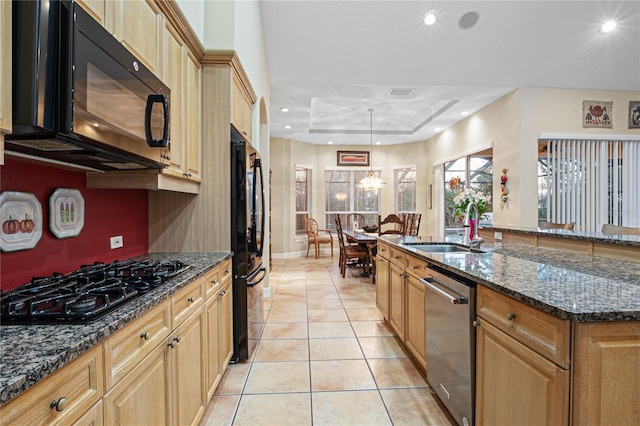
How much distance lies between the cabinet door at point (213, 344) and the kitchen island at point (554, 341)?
53.9 inches

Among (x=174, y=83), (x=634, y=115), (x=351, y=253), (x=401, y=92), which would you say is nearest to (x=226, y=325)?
(x=174, y=83)

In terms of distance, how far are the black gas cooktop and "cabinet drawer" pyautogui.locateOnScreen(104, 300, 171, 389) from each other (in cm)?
9

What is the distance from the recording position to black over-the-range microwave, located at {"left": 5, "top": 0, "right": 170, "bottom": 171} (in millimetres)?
902

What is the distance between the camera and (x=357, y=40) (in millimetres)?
4094

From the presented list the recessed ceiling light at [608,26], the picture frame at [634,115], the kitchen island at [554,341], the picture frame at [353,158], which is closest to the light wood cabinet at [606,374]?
the kitchen island at [554,341]

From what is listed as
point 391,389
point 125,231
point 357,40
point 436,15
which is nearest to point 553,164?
point 436,15

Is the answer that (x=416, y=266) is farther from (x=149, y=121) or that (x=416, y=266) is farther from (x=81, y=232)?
(x=81, y=232)

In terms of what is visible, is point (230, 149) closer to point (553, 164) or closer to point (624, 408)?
point (624, 408)

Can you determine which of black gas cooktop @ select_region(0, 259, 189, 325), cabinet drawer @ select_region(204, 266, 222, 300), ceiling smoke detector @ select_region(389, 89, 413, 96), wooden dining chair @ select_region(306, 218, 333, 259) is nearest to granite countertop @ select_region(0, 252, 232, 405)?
black gas cooktop @ select_region(0, 259, 189, 325)

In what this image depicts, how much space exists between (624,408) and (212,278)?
1902 mm

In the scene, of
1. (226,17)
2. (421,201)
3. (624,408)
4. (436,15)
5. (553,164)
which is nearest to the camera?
(624,408)

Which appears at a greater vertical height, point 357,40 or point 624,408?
point 357,40

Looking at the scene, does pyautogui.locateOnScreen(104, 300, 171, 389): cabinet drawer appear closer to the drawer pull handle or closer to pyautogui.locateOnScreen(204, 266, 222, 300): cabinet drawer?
the drawer pull handle

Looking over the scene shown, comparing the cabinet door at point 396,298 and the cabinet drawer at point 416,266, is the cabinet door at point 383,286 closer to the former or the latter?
the cabinet door at point 396,298
